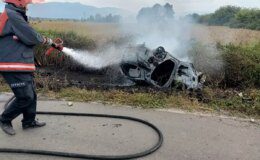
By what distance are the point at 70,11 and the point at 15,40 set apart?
8695mm

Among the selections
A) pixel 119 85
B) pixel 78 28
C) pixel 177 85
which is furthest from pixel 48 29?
pixel 177 85

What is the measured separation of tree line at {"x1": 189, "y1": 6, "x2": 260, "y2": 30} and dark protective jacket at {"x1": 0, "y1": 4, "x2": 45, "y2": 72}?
7.84 meters

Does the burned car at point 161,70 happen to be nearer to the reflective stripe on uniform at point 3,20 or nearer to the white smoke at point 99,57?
the white smoke at point 99,57

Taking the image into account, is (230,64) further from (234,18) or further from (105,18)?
(234,18)

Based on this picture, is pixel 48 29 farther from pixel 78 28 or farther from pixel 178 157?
pixel 178 157

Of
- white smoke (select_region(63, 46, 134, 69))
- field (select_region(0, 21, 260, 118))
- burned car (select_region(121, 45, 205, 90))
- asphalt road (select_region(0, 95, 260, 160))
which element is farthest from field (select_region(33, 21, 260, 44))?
asphalt road (select_region(0, 95, 260, 160))

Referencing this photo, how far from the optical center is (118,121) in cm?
568

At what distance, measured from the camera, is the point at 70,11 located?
43.3 ft

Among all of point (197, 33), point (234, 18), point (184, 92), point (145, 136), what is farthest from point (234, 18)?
point (145, 136)

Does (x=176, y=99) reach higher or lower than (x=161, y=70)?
lower

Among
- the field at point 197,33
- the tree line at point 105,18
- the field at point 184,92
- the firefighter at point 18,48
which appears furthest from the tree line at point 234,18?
the firefighter at point 18,48

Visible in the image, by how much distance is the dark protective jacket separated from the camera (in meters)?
4.69

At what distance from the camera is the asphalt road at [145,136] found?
181 inches

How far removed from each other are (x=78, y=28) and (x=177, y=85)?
14.3 feet
